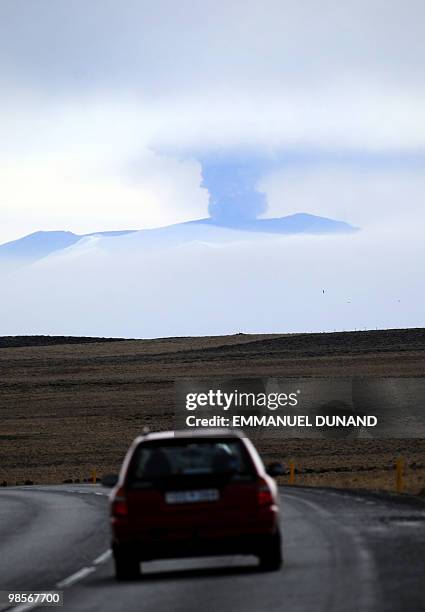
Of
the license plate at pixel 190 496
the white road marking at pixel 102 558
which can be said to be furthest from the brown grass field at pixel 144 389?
the license plate at pixel 190 496

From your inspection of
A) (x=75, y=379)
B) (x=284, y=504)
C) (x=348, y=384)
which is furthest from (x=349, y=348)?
(x=284, y=504)

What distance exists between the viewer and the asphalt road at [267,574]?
1347cm

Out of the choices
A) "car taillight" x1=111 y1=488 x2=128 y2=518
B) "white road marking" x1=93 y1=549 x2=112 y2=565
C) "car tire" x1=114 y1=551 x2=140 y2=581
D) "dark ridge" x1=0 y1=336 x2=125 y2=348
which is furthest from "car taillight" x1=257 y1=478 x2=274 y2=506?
"dark ridge" x1=0 y1=336 x2=125 y2=348

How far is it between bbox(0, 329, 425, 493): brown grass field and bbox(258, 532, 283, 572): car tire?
67.7 feet

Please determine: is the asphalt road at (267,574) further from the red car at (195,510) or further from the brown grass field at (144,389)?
the brown grass field at (144,389)

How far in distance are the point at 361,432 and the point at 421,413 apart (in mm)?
4611

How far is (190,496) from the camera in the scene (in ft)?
50.7

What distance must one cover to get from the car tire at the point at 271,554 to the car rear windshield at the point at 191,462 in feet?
2.41

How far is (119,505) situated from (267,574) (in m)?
1.78

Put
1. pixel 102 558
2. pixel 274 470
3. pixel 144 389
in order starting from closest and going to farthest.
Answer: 1. pixel 274 470
2. pixel 102 558
3. pixel 144 389

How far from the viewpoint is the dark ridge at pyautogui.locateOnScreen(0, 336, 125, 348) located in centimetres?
18962

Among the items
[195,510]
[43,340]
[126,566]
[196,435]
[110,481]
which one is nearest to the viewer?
[195,510]

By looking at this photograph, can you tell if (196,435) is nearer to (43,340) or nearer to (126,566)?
(126,566)

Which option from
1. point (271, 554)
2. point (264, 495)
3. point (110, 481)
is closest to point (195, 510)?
point (264, 495)
